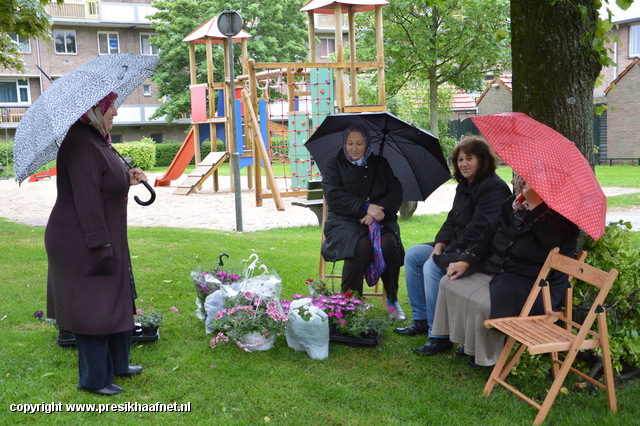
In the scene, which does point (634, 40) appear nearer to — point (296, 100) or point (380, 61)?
point (380, 61)

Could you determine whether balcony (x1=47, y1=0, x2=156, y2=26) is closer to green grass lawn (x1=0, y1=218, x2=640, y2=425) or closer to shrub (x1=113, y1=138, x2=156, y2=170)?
shrub (x1=113, y1=138, x2=156, y2=170)

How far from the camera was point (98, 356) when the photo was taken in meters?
3.86

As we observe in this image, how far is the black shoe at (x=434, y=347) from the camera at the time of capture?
4.66 metres

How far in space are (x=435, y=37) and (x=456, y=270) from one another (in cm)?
2110

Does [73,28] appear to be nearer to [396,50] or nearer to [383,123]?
[396,50]

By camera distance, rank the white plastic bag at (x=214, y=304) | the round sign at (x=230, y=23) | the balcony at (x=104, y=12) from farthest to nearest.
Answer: the balcony at (x=104, y=12) → the round sign at (x=230, y=23) → the white plastic bag at (x=214, y=304)

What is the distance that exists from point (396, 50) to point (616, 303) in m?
20.5

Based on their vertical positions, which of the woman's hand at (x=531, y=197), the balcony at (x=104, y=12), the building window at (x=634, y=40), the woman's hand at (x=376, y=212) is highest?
the balcony at (x=104, y=12)

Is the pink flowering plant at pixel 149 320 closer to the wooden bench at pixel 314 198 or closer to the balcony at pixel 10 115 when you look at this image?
the wooden bench at pixel 314 198

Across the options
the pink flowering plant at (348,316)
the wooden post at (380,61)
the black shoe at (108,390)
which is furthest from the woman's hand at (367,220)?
the wooden post at (380,61)

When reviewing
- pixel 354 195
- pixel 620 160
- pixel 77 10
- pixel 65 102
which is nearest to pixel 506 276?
pixel 354 195

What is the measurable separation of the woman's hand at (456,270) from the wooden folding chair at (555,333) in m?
0.51

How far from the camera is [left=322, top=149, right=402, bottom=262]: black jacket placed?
17.7ft

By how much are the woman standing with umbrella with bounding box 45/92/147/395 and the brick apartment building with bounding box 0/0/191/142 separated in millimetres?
37556
